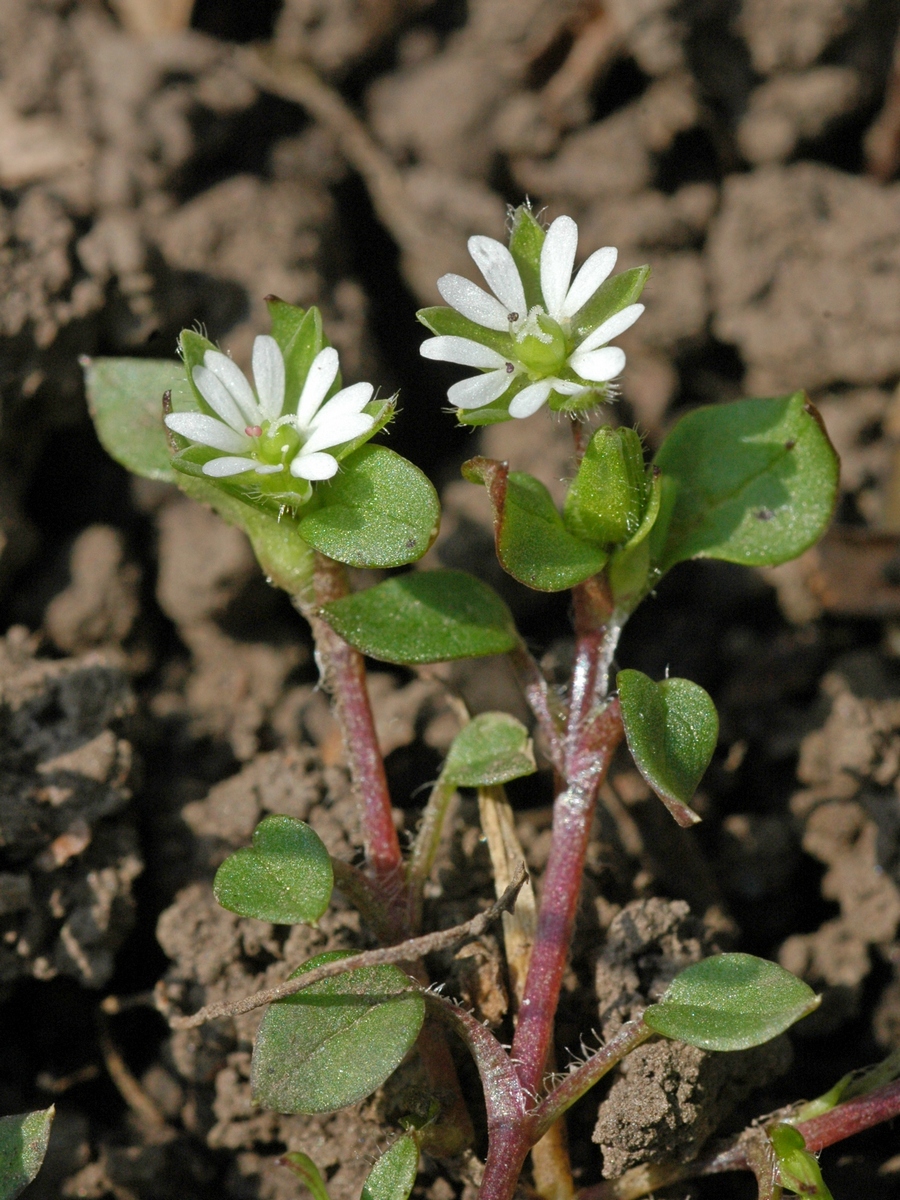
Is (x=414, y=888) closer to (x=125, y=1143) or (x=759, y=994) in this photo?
A: (x=759, y=994)

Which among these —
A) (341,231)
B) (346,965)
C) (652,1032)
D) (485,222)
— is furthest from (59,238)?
(652,1032)

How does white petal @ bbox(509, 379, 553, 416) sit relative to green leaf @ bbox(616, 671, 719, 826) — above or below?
above

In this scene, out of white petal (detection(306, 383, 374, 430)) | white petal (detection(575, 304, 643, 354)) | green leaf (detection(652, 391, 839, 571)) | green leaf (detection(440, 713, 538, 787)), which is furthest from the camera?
green leaf (detection(652, 391, 839, 571))

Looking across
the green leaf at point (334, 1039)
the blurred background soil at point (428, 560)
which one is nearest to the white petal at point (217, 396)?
the blurred background soil at point (428, 560)

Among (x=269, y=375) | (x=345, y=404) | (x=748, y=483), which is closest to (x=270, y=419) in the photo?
(x=269, y=375)

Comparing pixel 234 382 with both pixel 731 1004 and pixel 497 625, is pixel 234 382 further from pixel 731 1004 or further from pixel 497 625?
pixel 731 1004

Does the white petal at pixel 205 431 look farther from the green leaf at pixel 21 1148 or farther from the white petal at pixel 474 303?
the green leaf at pixel 21 1148

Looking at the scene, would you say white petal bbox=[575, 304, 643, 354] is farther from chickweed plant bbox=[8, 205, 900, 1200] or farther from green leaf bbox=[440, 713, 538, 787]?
green leaf bbox=[440, 713, 538, 787]

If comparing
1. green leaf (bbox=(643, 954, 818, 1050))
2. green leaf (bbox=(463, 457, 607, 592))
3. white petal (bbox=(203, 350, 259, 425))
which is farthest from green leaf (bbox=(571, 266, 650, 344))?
green leaf (bbox=(643, 954, 818, 1050))
